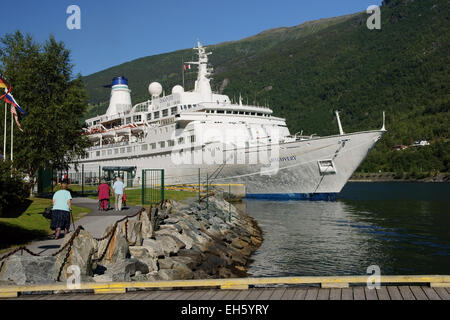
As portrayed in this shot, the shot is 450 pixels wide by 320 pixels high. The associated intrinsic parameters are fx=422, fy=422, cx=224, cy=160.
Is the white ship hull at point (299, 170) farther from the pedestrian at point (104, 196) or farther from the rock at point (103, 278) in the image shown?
the rock at point (103, 278)

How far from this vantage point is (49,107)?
80.2 feet

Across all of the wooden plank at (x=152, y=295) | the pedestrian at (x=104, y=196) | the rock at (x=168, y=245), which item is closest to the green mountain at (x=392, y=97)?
the pedestrian at (x=104, y=196)

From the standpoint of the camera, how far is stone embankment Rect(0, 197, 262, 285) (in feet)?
26.6

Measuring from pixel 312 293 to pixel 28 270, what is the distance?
5.26 m

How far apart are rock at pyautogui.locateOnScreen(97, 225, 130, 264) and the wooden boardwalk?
241 centimetres

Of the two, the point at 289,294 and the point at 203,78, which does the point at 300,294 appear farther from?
the point at 203,78

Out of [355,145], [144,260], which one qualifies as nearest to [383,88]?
[355,145]

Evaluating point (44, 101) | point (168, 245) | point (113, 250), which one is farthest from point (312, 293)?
point (44, 101)

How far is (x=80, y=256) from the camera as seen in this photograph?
8.30 meters

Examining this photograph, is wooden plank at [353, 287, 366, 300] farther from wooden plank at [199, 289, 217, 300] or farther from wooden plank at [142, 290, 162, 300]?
wooden plank at [142, 290, 162, 300]

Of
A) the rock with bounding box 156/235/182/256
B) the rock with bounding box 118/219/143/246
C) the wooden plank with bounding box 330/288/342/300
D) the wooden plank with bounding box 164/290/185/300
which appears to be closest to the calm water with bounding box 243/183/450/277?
the rock with bounding box 156/235/182/256
